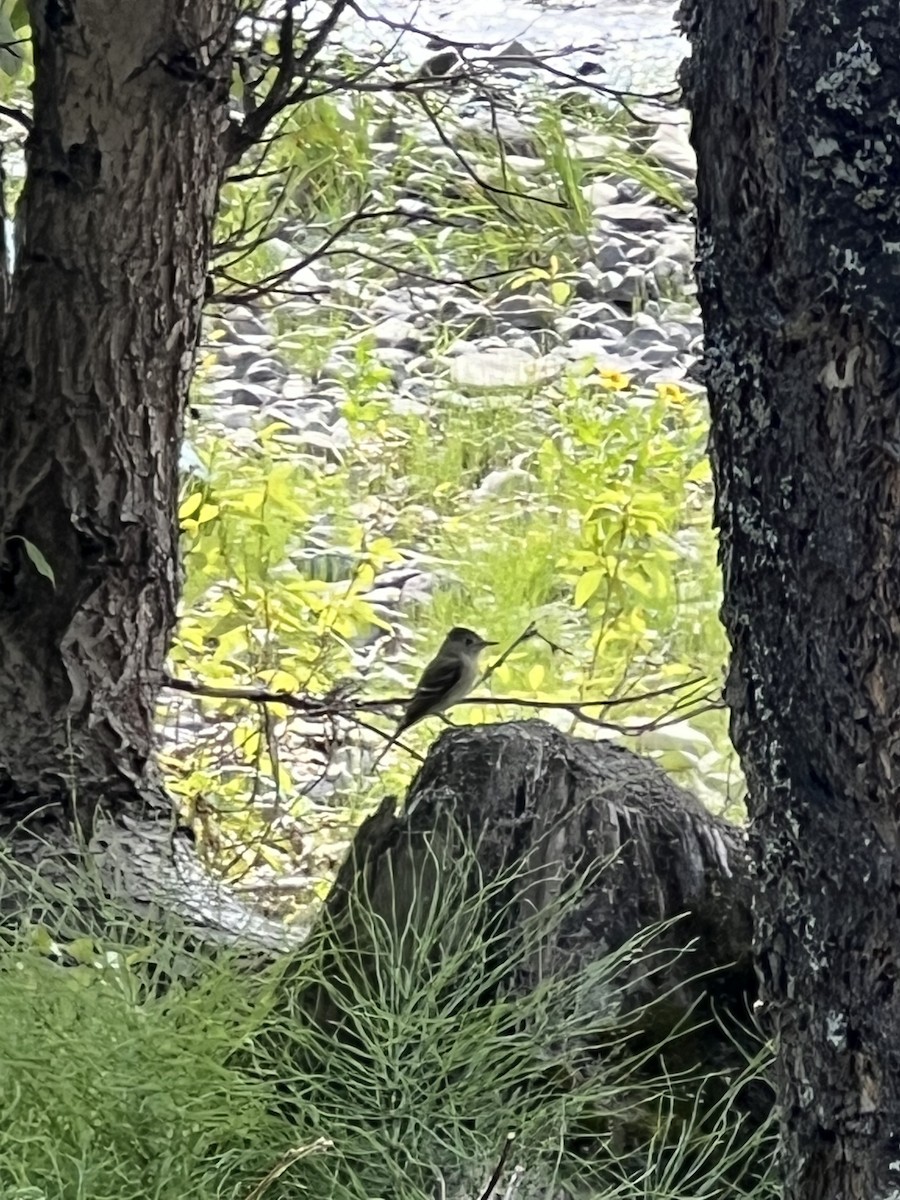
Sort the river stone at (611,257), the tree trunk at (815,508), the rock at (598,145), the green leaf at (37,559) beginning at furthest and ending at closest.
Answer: the rock at (598,145)
the river stone at (611,257)
the green leaf at (37,559)
the tree trunk at (815,508)

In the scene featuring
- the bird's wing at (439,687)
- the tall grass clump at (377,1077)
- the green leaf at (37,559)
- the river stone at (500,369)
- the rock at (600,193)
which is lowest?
the tall grass clump at (377,1077)

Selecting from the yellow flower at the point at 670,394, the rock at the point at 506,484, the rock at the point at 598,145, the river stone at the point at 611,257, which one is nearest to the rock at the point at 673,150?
the rock at the point at 598,145

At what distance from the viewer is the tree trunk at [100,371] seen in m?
1.46

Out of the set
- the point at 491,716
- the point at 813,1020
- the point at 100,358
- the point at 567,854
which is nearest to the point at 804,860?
the point at 813,1020

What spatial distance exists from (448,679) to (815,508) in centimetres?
116

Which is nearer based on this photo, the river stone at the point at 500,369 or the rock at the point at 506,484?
the rock at the point at 506,484

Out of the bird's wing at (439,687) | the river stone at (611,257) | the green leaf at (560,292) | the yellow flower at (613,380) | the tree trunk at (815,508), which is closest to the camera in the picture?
the tree trunk at (815,508)

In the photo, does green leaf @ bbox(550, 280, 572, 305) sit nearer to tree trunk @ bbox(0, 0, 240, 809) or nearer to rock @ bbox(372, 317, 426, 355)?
rock @ bbox(372, 317, 426, 355)

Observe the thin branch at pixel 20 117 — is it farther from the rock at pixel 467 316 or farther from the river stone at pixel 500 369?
the rock at pixel 467 316

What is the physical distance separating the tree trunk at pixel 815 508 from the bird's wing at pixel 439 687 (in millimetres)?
1065

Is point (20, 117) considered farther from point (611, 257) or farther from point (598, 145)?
point (598, 145)

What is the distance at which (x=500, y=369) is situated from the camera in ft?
11.3

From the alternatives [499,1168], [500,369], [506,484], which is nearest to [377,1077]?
[499,1168]

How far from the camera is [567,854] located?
1.16 meters
